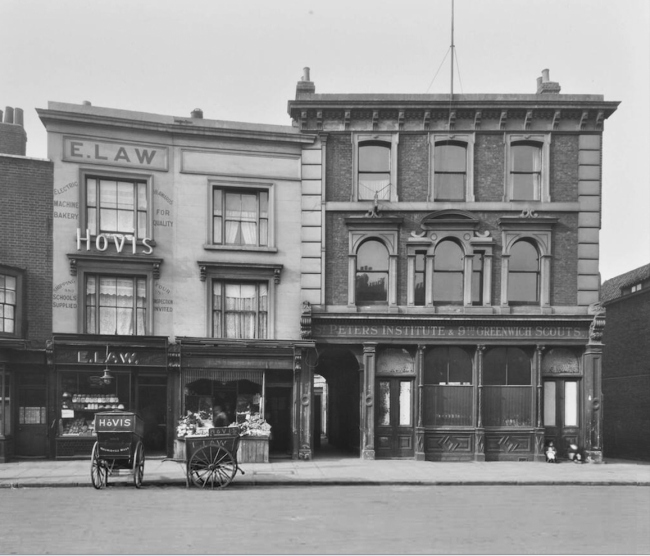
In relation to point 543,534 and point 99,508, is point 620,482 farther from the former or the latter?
point 99,508

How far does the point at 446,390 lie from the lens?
2184 centimetres

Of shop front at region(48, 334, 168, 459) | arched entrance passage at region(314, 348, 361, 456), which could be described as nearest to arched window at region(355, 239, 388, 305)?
arched entrance passage at region(314, 348, 361, 456)

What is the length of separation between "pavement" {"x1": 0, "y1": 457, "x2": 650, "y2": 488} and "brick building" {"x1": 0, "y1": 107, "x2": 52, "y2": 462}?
1216 mm

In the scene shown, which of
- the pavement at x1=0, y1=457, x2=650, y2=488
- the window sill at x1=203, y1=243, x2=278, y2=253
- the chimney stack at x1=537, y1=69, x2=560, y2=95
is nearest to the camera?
the pavement at x1=0, y1=457, x2=650, y2=488

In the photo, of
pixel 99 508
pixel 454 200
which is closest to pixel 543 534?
pixel 99 508

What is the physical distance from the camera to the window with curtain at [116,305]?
20.8 meters

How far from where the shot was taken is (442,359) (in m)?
22.0

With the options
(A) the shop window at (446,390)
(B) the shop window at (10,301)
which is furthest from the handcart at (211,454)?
(A) the shop window at (446,390)

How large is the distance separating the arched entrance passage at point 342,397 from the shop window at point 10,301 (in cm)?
911

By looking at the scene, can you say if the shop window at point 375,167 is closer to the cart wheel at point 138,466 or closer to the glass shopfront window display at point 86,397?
the glass shopfront window display at point 86,397

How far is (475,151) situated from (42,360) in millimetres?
14755

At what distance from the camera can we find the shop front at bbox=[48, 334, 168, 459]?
2022 cm

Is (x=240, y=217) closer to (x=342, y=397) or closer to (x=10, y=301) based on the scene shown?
(x=10, y=301)

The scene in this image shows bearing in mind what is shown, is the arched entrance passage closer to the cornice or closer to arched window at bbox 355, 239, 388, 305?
arched window at bbox 355, 239, 388, 305
